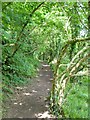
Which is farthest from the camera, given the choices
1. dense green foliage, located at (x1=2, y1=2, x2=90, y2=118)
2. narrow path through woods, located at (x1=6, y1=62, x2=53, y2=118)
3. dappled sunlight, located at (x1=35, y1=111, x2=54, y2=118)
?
dense green foliage, located at (x1=2, y1=2, x2=90, y2=118)

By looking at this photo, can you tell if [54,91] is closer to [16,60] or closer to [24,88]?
[24,88]

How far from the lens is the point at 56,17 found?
567 inches

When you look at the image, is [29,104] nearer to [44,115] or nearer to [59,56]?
[44,115]

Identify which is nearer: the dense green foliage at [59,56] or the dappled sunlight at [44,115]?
the dappled sunlight at [44,115]

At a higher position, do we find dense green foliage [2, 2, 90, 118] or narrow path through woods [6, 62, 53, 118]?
dense green foliage [2, 2, 90, 118]

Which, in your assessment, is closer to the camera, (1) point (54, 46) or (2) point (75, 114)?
(2) point (75, 114)

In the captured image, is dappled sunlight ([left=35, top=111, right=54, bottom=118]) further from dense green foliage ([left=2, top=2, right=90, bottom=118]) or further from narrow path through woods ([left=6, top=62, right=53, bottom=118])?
dense green foliage ([left=2, top=2, right=90, bottom=118])

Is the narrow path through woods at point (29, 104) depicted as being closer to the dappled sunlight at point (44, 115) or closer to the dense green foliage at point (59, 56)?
the dappled sunlight at point (44, 115)

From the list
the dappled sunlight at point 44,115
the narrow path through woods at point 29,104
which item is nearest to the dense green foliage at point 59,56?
the dappled sunlight at point 44,115

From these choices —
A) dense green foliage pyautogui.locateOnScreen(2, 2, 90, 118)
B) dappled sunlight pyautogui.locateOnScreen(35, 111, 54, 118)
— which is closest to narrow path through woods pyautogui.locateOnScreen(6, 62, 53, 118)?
dappled sunlight pyautogui.locateOnScreen(35, 111, 54, 118)

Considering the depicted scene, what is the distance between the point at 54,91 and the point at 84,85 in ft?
Answer: 12.3

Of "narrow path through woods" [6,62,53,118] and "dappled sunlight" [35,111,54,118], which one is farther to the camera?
"narrow path through woods" [6,62,53,118]

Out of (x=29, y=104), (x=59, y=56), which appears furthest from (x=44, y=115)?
(x=59, y=56)

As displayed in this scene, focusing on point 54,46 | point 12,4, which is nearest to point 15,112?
point 12,4
